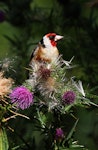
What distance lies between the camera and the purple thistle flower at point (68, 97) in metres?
0.97

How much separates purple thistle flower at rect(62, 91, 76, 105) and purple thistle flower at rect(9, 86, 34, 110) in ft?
0.21

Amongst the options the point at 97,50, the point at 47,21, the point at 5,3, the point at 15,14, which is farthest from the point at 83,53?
the point at 5,3

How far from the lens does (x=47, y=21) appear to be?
2.22m

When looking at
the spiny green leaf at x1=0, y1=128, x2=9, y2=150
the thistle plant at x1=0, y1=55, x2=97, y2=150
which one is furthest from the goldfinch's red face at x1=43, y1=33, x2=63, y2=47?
the spiny green leaf at x1=0, y1=128, x2=9, y2=150

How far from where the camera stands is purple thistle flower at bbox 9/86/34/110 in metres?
0.96

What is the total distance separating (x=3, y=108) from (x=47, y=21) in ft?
4.31

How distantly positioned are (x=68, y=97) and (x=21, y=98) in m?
0.09

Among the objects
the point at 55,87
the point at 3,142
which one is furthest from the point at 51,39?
the point at 3,142

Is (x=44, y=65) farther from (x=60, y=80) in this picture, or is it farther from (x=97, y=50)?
(x=97, y=50)

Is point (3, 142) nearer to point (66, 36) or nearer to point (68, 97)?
point (68, 97)

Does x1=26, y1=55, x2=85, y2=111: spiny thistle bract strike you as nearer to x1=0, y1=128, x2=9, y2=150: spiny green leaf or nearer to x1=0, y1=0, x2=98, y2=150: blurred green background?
x1=0, y1=128, x2=9, y2=150: spiny green leaf

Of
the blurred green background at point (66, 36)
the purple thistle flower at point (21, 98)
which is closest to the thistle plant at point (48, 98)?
the purple thistle flower at point (21, 98)

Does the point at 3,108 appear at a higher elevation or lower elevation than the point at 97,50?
lower

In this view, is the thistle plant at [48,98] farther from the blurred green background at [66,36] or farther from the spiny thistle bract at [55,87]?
the blurred green background at [66,36]
